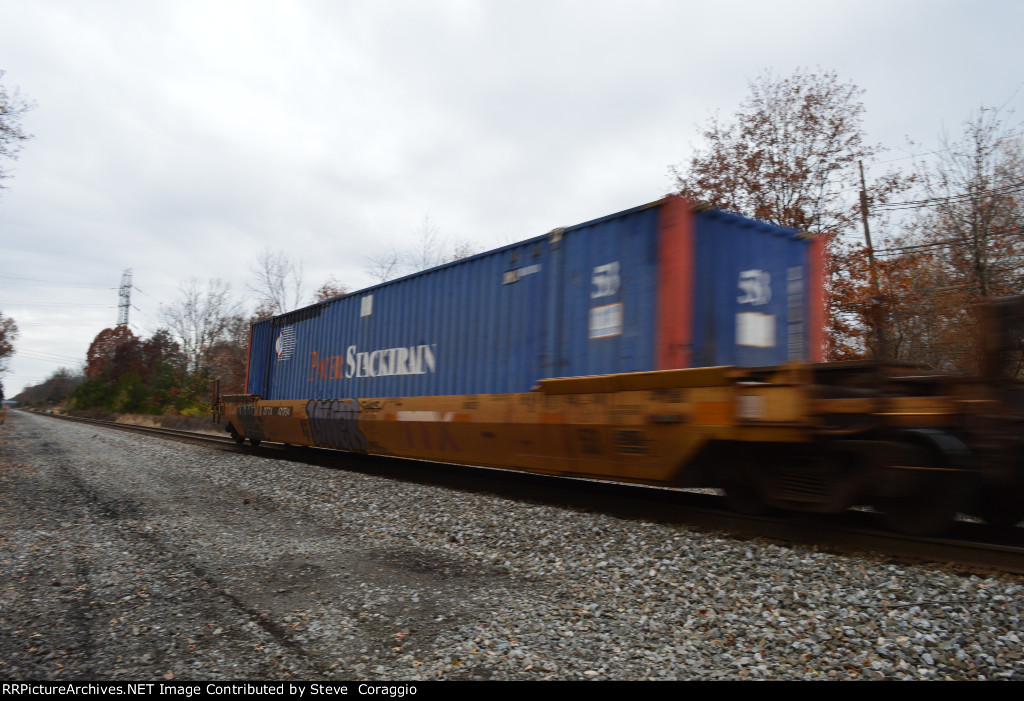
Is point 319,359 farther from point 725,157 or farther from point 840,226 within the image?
point 840,226

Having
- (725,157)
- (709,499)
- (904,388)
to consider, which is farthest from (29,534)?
(725,157)

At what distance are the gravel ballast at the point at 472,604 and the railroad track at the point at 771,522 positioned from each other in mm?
321

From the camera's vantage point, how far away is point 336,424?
12102 mm

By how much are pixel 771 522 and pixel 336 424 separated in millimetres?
9012

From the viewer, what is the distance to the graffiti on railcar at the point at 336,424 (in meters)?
11.5

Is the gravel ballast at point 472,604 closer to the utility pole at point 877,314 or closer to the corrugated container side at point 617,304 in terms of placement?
the corrugated container side at point 617,304

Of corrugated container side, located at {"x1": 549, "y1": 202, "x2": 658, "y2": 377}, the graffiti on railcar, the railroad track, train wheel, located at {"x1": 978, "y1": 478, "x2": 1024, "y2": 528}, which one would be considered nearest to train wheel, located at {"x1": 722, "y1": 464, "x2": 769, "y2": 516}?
the railroad track

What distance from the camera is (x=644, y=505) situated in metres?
6.88

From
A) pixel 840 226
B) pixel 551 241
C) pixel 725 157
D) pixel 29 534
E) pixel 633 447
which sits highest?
pixel 725 157

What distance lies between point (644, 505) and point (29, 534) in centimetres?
654

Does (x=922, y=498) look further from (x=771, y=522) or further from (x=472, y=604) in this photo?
(x=472, y=604)

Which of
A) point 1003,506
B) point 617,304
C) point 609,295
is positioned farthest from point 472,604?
point 1003,506

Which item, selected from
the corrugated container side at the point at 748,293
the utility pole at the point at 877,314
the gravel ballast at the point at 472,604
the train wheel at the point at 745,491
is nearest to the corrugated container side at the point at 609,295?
the corrugated container side at the point at 748,293

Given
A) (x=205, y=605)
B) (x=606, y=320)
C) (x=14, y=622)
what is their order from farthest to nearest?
(x=606, y=320), (x=205, y=605), (x=14, y=622)
